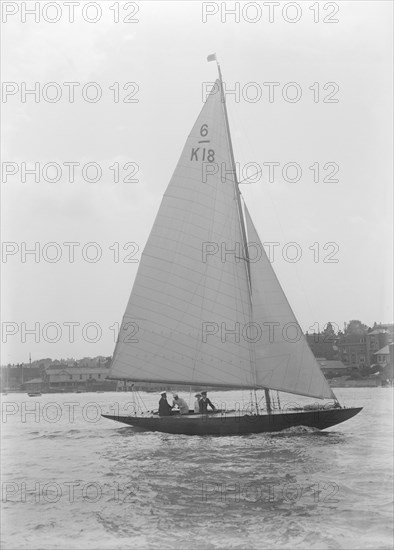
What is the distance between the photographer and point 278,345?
27750 millimetres

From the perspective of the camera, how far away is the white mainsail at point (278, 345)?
90.0 ft

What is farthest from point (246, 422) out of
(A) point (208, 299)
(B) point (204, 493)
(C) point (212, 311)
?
(B) point (204, 493)

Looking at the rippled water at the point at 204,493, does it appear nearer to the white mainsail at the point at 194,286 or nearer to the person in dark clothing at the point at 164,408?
the person in dark clothing at the point at 164,408

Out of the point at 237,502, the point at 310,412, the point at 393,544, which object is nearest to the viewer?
the point at 393,544

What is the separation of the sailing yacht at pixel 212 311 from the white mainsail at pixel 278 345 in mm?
37

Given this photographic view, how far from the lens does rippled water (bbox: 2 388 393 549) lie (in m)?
13.1

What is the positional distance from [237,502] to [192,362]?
12.9 meters

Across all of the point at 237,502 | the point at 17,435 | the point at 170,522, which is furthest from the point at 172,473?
the point at 17,435

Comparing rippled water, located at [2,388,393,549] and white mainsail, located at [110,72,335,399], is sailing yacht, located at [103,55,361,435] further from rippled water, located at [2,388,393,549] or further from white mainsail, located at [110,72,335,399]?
rippled water, located at [2,388,393,549]

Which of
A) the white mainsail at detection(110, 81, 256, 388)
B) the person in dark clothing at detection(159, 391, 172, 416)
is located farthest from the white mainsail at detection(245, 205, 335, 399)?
the person in dark clothing at detection(159, 391, 172, 416)

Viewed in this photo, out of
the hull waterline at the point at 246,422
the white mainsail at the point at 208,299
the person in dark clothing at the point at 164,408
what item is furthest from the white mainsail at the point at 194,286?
the person in dark clothing at the point at 164,408

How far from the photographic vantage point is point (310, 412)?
1102 inches

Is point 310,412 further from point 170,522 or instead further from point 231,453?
point 170,522

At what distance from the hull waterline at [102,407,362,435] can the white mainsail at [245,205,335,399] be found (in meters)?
0.93
